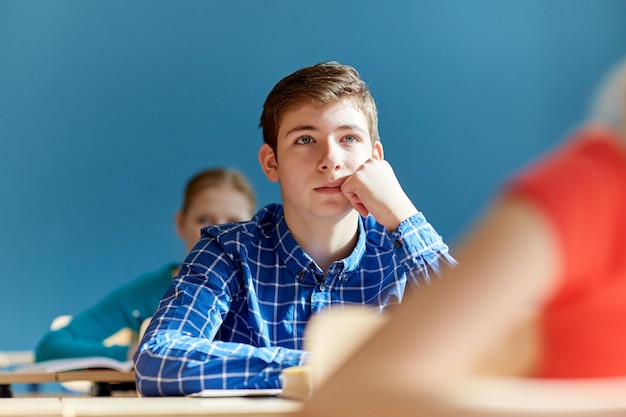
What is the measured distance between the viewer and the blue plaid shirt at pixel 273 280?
5.76ft

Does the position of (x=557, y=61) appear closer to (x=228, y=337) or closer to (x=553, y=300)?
(x=228, y=337)

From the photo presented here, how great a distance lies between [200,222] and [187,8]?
205 cm

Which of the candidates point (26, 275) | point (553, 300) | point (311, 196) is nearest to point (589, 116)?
point (553, 300)

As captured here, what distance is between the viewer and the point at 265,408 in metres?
1.02

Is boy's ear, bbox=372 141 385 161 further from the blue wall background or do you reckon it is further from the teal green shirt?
the blue wall background

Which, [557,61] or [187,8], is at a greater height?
[187,8]

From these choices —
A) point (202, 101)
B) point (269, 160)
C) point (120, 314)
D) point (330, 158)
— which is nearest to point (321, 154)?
point (330, 158)

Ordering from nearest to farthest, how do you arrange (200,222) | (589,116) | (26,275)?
1. (589,116)
2. (200,222)
3. (26,275)

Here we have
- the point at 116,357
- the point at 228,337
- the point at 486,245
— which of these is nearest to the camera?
the point at 486,245

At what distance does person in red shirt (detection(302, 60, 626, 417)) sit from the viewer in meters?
0.54

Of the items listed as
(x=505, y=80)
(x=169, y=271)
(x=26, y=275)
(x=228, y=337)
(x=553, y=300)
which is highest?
(x=505, y=80)

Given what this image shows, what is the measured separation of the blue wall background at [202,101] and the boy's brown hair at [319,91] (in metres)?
2.85

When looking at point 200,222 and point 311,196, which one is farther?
point 200,222

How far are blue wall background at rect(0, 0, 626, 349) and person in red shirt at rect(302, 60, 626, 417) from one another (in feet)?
14.1
